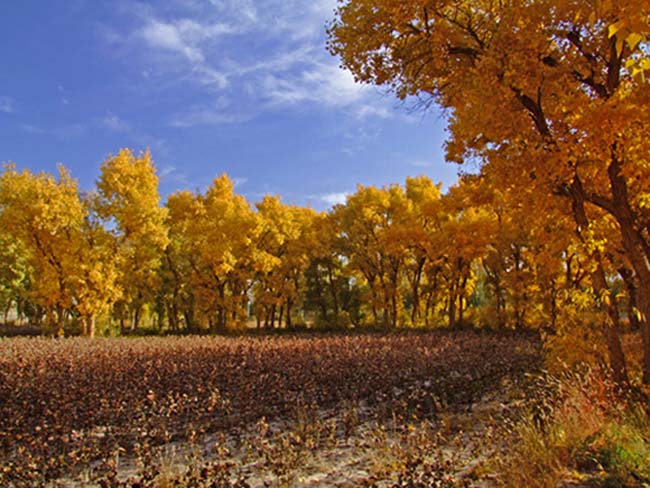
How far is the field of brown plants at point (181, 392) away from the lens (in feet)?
19.1

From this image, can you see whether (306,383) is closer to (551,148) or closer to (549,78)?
(551,148)

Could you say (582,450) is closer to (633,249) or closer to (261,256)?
(633,249)

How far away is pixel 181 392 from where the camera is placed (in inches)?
324

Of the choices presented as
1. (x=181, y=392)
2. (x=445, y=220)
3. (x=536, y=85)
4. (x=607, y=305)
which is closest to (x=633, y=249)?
(x=607, y=305)

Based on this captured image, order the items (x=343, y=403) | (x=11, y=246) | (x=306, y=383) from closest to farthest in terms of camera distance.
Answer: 1. (x=343, y=403)
2. (x=306, y=383)
3. (x=11, y=246)

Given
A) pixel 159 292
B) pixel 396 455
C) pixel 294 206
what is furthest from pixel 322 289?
pixel 396 455

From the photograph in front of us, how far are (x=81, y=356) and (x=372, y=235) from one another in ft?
72.7

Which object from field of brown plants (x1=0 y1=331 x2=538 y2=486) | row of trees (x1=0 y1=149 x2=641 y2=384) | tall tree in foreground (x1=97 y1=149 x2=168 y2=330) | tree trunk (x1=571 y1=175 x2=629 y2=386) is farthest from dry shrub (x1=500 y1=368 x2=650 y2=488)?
tall tree in foreground (x1=97 y1=149 x2=168 y2=330)

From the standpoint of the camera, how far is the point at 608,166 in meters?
7.43

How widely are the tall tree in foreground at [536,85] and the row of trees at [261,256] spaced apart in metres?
7.09

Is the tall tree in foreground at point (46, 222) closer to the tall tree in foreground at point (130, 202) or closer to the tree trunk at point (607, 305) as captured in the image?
the tall tree in foreground at point (130, 202)

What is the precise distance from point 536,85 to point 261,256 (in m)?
24.0

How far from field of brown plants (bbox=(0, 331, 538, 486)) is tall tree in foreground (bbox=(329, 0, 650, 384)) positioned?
3723mm

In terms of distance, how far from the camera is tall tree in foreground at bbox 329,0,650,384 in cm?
672
